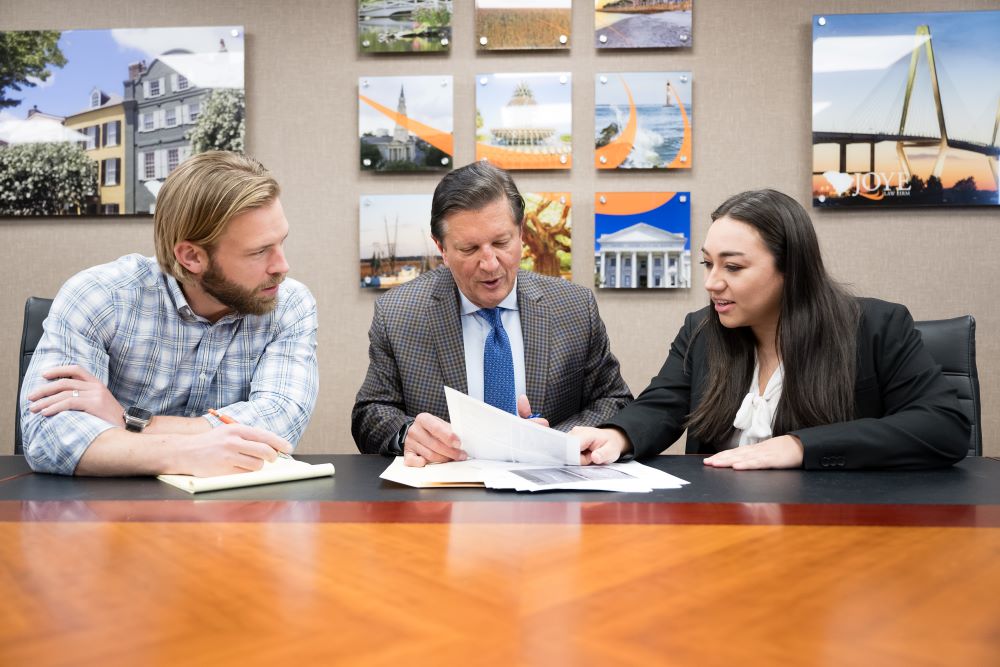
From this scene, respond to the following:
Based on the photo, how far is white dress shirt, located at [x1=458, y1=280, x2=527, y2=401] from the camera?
2.31 meters

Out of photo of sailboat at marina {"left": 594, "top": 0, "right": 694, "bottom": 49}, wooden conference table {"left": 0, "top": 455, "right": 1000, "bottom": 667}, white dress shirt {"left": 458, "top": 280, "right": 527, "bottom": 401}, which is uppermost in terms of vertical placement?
photo of sailboat at marina {"left": 594, "top": 0, "right": 694, "bottom": 49}

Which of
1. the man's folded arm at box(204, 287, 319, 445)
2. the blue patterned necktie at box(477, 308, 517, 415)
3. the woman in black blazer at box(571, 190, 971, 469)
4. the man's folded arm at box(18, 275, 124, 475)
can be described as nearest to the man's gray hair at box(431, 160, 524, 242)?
the blue patterned necktie at box(477, 308, 517, 415)

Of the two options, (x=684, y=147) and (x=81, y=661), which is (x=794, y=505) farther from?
(x=684, y=147)

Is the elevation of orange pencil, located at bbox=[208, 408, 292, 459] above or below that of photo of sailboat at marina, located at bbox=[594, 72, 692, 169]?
below

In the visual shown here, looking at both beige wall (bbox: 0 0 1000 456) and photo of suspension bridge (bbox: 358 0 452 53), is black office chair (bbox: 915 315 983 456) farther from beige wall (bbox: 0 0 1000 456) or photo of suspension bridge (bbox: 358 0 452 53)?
photo of suspension bridge (bbox: 358 0 452 53)

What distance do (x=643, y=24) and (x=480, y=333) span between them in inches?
59.5

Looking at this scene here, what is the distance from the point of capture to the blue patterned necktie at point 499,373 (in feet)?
7.45

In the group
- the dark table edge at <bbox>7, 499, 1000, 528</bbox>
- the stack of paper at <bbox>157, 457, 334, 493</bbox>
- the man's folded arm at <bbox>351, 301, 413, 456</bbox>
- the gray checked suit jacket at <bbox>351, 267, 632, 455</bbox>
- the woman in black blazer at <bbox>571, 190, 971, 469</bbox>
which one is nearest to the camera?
the dark table edge at <bbox>7, 499, 1000, 528</bbox>

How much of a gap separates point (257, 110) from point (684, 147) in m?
1.67

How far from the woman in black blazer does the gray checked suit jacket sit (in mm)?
284

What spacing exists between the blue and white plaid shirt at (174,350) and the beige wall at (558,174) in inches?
48.7

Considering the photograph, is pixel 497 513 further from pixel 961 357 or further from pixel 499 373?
pixel 961 357

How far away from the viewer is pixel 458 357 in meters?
2.27

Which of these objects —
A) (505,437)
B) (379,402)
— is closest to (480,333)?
(379,402)
